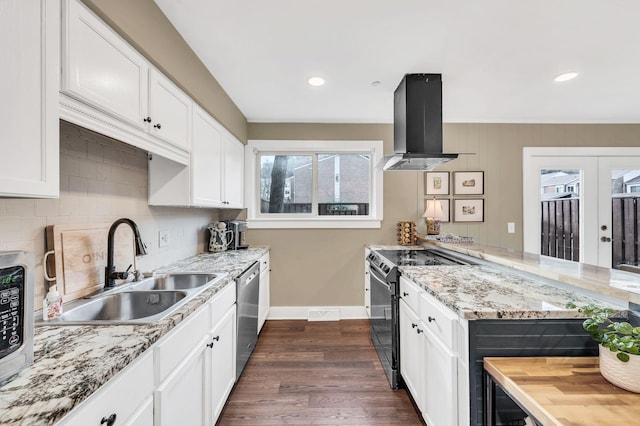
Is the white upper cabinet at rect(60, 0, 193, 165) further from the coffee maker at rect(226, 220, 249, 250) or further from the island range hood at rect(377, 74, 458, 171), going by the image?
the island range hood at rect(377, 74, 458, 171)

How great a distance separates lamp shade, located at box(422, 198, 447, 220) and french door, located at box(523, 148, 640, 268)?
44.5 inches

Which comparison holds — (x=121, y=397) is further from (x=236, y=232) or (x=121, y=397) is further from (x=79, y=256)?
(x=236, y=232)

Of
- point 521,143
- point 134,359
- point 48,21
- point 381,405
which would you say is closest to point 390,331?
point 381,405

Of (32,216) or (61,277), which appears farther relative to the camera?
(61,277)

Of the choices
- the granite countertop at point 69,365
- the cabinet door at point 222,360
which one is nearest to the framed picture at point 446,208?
the cabinet door at point 222,360

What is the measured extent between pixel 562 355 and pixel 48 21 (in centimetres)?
229

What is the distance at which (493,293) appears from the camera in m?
1.50

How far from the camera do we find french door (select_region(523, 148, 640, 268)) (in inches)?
139

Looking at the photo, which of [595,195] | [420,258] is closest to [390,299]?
[420,258]

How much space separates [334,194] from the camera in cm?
374

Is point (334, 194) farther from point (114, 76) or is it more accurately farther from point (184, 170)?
point (114, 76)

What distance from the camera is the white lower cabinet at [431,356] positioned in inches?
51.7

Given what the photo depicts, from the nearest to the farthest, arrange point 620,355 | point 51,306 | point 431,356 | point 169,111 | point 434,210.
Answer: point 620,355 → point 51,306 → point 431,356 → point 169,111 → point 434,210

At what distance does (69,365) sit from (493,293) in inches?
68.7
